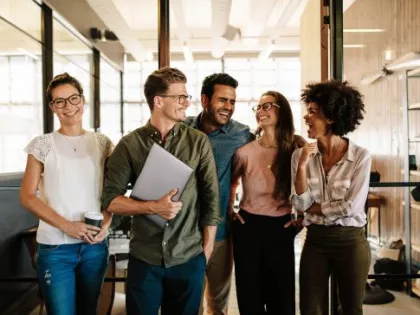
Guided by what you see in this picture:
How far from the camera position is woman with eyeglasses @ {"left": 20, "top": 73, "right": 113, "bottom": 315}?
1.58 metres

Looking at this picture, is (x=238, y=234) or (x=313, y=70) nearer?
(x=238, y=234)

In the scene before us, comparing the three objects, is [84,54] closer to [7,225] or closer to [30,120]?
[30,120]

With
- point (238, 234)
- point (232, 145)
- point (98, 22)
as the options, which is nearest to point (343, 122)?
point (232, 145)

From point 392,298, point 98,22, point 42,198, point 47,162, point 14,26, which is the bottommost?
point 392,298

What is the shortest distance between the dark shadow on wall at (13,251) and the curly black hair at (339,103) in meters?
2.16

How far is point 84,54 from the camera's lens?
18.6 ft

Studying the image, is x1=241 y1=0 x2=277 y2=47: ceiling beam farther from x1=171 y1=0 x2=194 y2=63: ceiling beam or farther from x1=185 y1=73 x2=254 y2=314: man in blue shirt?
x1=185 y1=73 x2=254 y2=314: man in blue shirt

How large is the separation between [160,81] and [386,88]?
3698mm

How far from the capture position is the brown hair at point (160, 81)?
5.02 ft

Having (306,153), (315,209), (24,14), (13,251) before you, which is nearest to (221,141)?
(306,153)

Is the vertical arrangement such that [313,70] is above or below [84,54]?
below

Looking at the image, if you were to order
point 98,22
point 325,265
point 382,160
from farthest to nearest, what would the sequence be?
point 98,22
point 382,160
point 325,265

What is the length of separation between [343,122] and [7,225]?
2.47m

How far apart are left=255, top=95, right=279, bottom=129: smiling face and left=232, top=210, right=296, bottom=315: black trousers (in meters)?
0.42
